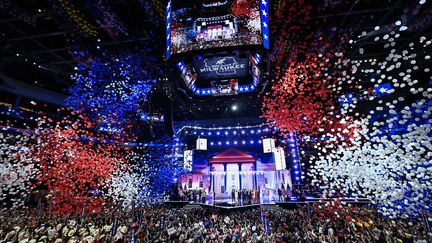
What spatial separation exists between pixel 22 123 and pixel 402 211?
25170 mm

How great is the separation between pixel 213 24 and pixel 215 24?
0.18 feet

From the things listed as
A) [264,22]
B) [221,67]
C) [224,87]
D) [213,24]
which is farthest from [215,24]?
[224,87]

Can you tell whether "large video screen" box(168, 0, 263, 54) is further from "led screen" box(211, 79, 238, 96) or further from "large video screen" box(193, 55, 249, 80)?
"led screen" box(211, 79, 238, 96)

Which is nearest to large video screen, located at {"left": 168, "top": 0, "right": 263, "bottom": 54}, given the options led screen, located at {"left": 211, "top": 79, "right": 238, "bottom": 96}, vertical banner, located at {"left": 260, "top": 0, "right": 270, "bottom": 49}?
vertical banner, located at {"left": 260, "top": 0, "right": 270, "bottom": 49}

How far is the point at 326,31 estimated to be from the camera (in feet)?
26.4

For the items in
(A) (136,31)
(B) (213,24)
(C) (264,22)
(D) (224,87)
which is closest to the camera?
(C) (264,22)

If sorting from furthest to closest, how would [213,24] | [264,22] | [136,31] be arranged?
[136,31], [213,24], [264,22]

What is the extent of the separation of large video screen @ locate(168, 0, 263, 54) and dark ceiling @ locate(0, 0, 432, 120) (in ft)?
4.28

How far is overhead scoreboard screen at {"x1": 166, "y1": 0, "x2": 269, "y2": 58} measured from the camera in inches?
211

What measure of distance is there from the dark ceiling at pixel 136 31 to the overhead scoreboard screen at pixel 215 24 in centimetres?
125

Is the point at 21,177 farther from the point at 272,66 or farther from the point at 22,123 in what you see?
the point at 272,66

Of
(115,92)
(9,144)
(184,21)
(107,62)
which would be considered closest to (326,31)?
(184,21)

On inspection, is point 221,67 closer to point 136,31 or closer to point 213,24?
point 213,24

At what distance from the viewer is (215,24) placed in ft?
18.2
